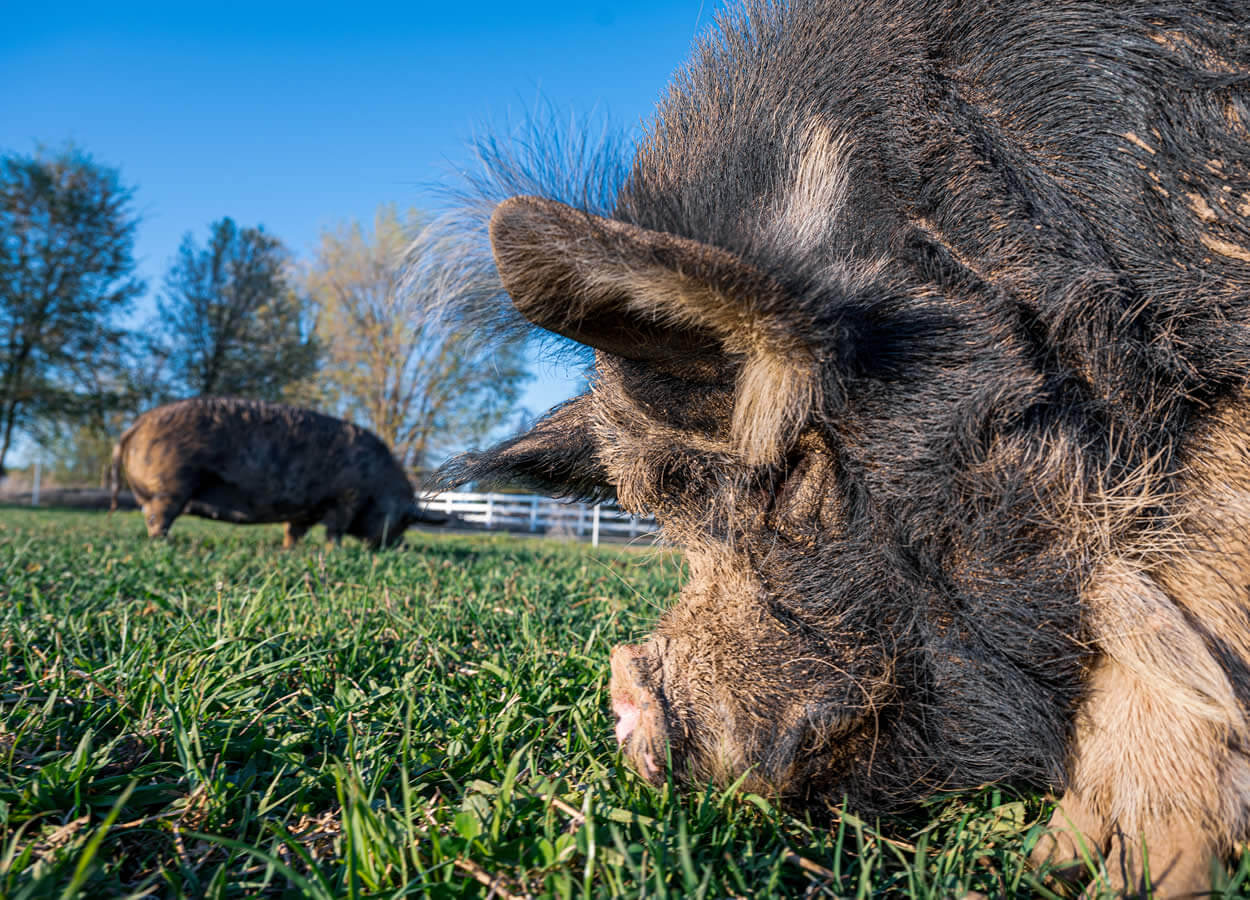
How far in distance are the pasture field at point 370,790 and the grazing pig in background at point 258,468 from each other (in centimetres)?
598

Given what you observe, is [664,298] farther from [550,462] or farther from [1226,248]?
[1226,248]

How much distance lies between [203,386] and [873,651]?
34.1 m

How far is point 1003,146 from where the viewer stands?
1758 mm

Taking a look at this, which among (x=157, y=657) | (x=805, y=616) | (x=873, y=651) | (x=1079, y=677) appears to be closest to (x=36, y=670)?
(x=157, y=657)

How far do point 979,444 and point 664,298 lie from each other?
725mm

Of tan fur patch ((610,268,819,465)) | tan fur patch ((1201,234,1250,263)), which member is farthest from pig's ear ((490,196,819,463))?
tan fur patch ((1201,234,1250,263))

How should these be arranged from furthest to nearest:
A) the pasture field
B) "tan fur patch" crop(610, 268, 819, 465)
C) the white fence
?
the white fence, "tan fur patch" crop(610, 268, 819, 465), the pasture field

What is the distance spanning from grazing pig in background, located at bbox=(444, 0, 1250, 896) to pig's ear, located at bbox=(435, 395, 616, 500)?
16.6 inches

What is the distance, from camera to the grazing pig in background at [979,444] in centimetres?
147

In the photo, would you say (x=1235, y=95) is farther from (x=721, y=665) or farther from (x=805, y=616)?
(x=721, y=665)

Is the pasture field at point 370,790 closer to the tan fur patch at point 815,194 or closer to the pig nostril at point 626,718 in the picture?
the pig nostril at point 626,718

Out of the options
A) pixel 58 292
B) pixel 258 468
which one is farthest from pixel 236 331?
pixel 258 468

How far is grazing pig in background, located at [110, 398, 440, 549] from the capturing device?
8367 millimetres

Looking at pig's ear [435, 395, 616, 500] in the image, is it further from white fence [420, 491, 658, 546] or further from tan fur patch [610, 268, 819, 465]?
white fence [420, 491, 658, 546]
